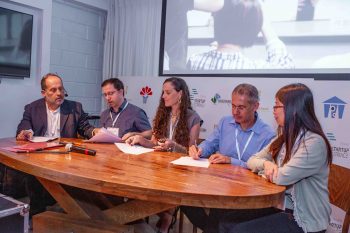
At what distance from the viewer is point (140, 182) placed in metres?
1.29

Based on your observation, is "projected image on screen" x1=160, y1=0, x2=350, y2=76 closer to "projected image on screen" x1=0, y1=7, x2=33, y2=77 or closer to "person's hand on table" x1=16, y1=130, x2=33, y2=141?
"projected image on screen" x1=0, y1=7, x2=33, y2=77

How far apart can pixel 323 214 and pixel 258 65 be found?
247 cm

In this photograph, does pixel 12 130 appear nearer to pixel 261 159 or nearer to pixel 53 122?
pixel 53 122

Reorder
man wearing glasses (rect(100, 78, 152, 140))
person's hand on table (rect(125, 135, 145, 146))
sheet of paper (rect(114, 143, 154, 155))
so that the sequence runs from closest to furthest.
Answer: sheet of paper (rect(114, 143, 154, 155))
person's hand on table (rect(125, 135, 145, 146))
man wearing glasses (rect(100, 78, 152, 140))

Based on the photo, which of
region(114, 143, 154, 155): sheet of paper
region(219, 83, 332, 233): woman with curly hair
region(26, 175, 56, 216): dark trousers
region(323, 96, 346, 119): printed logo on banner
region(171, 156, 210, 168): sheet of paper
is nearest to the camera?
region(219, 83, 332, 233): woman with curly hair

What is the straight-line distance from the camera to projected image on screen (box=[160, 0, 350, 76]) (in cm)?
325

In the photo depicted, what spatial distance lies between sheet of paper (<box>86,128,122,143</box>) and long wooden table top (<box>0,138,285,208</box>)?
430 mm

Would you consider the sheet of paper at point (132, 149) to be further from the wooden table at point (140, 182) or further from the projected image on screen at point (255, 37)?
the projected image on screen at point (255, 37)

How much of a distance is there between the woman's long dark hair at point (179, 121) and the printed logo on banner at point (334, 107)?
1.31 meters

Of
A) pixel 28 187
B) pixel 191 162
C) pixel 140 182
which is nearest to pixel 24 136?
pixel 28 187

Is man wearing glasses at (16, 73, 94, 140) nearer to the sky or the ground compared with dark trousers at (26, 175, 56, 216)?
nearer to the sky

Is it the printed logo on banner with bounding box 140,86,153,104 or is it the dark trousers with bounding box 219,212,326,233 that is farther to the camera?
the printed logo on banner with bounding box 140,86,153,104

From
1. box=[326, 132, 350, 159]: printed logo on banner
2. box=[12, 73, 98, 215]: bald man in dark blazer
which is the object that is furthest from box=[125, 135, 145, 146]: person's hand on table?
box=[326, 132, 350, 159]: printed logo on banner

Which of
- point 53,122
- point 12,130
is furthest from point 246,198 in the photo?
point 12,130
